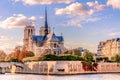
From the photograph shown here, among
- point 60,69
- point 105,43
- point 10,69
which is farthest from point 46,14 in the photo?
point 60,69

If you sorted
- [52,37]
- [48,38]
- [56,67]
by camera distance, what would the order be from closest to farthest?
[56,67], [52,37], [48,38]

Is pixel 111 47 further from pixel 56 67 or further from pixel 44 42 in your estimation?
pixel 56 67

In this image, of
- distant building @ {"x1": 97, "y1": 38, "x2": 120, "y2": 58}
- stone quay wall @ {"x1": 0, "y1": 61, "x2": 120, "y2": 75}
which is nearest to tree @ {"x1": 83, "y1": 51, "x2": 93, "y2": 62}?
stone quay wall @ {"x1": 0, "y1": 61, "x2": 120, "y2": 75}

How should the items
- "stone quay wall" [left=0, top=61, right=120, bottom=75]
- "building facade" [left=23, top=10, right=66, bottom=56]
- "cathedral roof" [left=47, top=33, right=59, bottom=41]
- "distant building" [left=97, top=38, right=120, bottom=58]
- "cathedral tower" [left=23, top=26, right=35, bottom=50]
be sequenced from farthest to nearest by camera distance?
"cathedral tower" [left=23, top=26, right=35, bottom=50]
"cathedral roof" [left=47, top=33, right=59, bottom=41]
"building facade" [left=23, top=10, right=66, bottom=56]
"distant building" [left=97, top=38, right=120, bottom=58]
"stone quay wall" [left=0, top=61, right=120, bottom=75]

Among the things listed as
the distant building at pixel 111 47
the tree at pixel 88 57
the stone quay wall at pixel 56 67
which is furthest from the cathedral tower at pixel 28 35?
the stone quay wall at pixel 56 67

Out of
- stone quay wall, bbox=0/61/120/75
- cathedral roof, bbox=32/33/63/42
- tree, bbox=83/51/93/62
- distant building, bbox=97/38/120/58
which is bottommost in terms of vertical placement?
stone quay wall, bbox=0/61/120/75

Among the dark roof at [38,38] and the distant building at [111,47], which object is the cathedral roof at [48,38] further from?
the distant building at [111,47]

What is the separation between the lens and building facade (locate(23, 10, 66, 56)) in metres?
59.8

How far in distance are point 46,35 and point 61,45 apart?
3438mm

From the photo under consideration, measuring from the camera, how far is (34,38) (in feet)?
205

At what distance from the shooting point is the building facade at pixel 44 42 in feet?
196

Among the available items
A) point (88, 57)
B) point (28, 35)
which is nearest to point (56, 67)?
point (88, 57)

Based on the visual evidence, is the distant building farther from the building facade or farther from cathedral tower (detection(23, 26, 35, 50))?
cathedral tower (detection(23, 26, 35, 50))

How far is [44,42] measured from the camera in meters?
Result: 61.7
